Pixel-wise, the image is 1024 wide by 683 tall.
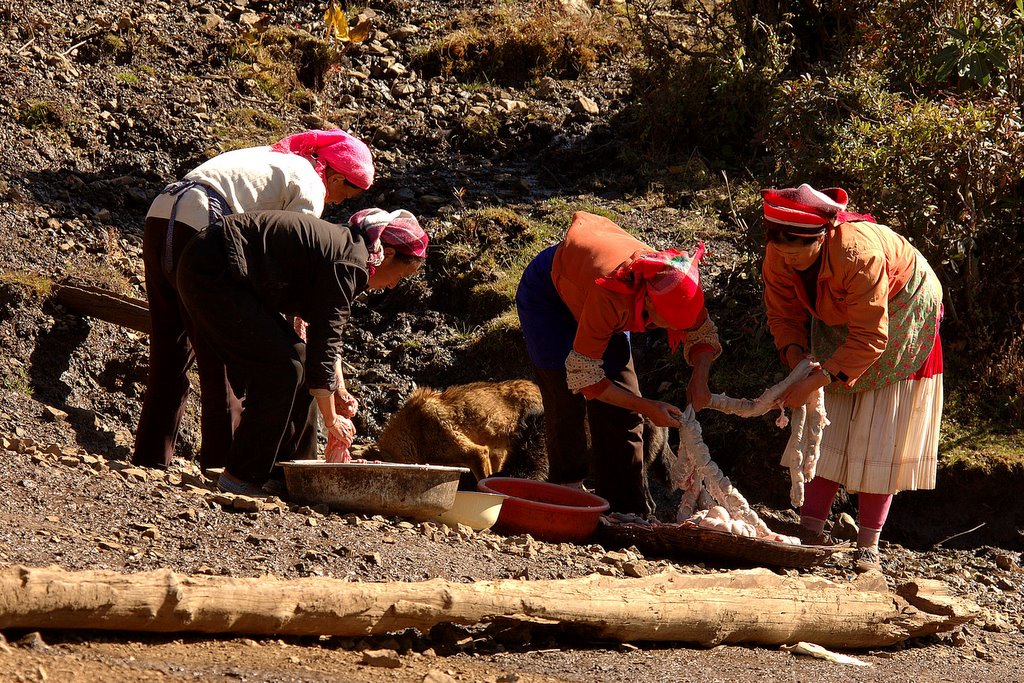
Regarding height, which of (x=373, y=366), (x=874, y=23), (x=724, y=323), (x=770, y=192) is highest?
(x=874, y=23)

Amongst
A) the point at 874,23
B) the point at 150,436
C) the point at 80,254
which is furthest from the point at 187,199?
the point at 874,23

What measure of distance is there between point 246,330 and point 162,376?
986 millimetres

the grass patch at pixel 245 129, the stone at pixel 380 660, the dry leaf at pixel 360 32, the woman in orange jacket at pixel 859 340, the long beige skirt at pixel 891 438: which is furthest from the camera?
the dry leaf at pixel 360 32

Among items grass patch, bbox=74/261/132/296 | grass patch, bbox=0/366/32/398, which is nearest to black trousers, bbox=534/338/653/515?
grass patch, bbox=0/366/32/398

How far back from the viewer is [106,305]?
22.9ft

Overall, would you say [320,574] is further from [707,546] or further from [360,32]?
[360,32]

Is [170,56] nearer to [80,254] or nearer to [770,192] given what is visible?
[80,254]

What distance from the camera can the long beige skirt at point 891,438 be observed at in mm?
5180

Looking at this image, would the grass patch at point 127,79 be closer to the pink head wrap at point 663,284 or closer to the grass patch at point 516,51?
the grass patch at point 516,51

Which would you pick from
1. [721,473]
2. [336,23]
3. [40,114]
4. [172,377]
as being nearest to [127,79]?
Result: [40,114]

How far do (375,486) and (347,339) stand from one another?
374 centimetres

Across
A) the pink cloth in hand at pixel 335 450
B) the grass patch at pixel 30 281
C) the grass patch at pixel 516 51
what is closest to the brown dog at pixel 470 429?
the pink cloth in hand at pixel 335 450

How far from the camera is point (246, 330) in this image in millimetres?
4918

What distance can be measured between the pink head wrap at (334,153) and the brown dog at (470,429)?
176cm
